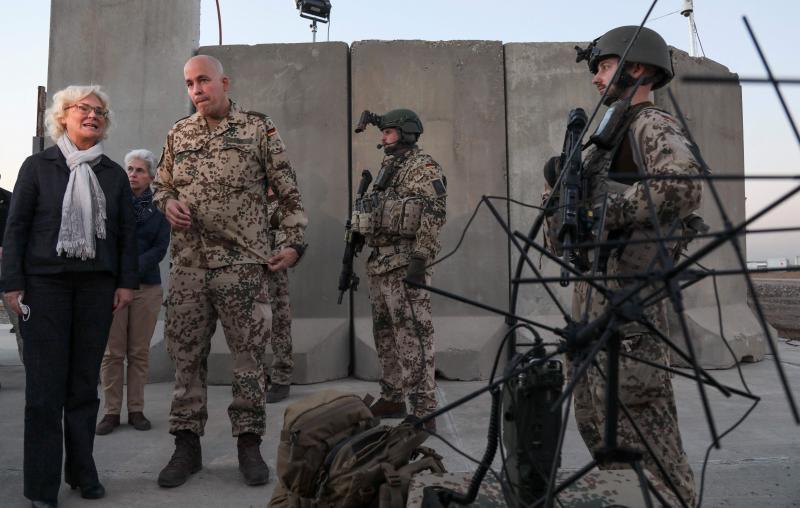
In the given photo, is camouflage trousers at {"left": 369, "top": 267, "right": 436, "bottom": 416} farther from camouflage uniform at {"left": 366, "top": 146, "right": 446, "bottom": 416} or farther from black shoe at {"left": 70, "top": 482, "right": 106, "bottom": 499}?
black shoe at {"left": 70, "top": 482, "right": 106, "bottom": 499}

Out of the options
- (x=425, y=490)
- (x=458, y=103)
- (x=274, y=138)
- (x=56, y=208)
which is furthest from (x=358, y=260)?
(x=425, y=490)

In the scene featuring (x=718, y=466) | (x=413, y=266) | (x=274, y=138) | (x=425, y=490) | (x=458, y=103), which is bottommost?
(x=718, y=466)

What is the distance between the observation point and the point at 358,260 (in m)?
5.50

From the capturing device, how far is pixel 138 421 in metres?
3.75

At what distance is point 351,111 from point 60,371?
3.64 meters

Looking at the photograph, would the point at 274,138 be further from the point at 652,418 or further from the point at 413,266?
the point at 652,418

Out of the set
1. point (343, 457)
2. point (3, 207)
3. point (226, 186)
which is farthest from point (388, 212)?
point (3, 207)

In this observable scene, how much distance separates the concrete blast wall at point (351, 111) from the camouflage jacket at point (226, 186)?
2.46 m

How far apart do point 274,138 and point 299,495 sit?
1715mm

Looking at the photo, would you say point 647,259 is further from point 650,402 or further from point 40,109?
point 40,109

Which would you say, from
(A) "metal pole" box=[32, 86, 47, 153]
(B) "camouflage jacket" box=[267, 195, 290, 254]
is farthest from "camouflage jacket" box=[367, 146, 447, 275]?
(A) "metal pole" box=[32, 86, 47, 153]

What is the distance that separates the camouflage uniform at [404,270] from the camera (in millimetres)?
3734

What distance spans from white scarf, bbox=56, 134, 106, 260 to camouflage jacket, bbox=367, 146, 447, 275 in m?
A: 1.68

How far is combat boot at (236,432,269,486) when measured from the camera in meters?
2.79
